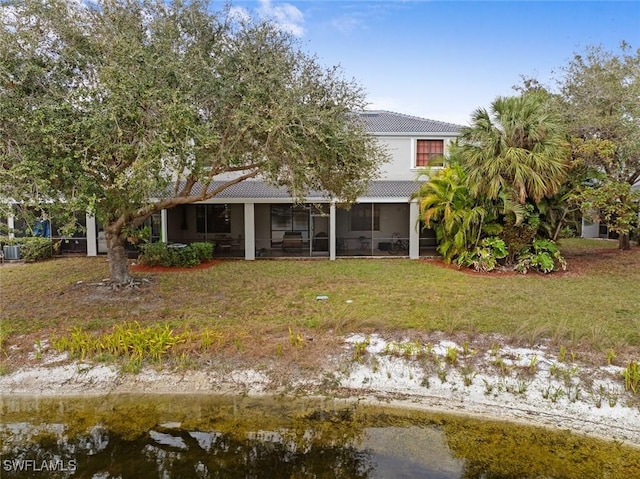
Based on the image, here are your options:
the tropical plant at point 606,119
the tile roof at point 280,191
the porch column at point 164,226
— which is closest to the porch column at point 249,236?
the tile roof at point 280,191

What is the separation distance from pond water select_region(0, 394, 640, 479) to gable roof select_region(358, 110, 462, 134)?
14372 mm

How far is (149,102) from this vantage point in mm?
7871

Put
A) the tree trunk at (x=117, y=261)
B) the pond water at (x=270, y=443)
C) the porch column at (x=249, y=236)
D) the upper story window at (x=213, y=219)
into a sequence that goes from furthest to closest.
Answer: the upper story window at (x=213, y=219)
the porch column at (x=249, y=236)
the tree trunk at (x=117, y=261)
the pond water at (x=270, y=443)

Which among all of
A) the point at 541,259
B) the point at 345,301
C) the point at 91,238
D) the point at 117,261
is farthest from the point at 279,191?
the point at 541,259

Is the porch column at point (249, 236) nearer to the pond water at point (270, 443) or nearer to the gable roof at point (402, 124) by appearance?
the gable roof at point (402, 124)

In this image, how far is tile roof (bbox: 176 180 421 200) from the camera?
57.6 feet

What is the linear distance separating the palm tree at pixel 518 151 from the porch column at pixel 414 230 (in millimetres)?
3455

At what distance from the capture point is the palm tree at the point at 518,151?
44.3 ft

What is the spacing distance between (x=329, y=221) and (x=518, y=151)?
8.60 metres

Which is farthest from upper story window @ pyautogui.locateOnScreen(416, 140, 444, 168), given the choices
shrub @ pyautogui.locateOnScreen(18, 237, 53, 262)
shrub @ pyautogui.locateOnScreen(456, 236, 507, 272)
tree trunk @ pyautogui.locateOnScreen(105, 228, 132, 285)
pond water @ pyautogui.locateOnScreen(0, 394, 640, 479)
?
shrub @ pyautogui.locateOnScreen(18, 237, 53, 262)

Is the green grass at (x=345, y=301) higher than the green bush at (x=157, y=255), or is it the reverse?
the green bush at (x=157, y=255)

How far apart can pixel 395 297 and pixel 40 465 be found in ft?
26.6

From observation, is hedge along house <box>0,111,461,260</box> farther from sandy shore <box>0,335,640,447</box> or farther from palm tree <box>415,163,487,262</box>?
sandy shore <box>0,335,640,447</box>

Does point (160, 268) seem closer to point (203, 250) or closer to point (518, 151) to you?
point (203, 250)
